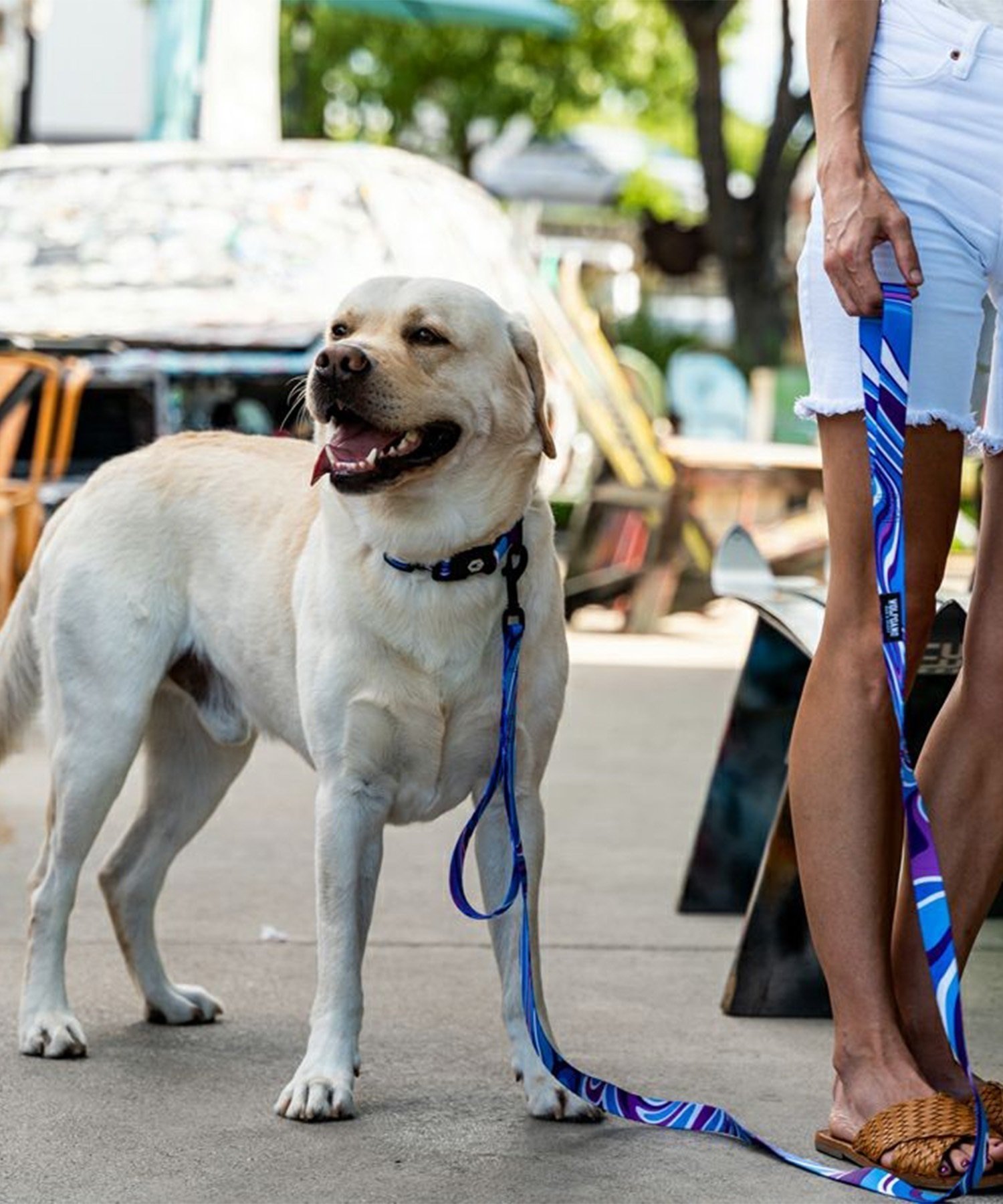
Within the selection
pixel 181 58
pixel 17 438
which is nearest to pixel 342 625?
pixel 17 438

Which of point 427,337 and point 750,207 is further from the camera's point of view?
point 750,207

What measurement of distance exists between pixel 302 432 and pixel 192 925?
5.57 meters

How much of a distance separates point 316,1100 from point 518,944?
43 centimetres

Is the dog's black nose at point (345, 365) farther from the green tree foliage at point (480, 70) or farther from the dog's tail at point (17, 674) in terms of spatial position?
the green tree foliage at point (480, 70)

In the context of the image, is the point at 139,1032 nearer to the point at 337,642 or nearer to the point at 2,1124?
the point at 2,1124

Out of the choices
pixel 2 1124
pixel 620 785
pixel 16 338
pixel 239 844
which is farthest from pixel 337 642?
pixel 16 338

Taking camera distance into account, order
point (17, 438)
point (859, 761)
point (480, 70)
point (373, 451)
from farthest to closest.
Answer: point (480, 70), point (17, 438), point (373, 451), point (859, 761)

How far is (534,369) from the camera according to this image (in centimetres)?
363

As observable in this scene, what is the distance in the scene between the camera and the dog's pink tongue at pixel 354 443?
3.40 metres

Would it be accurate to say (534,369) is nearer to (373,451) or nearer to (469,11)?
(373,451)

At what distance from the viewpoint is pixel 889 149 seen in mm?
3176

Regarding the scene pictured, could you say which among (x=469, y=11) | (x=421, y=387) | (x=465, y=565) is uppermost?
(x=469, y=11)

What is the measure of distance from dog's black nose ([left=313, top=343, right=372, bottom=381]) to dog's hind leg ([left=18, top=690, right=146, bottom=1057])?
0.87 meters

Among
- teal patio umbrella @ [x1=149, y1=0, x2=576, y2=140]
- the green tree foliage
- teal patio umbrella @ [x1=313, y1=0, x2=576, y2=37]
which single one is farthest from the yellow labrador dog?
the green tree foliage
